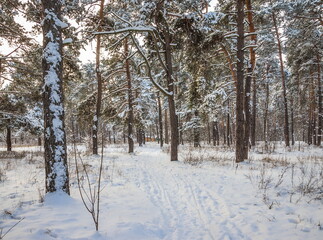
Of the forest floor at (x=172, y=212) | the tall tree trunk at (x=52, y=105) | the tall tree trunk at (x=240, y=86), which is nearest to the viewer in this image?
the forest floor at (x=172, y=212)

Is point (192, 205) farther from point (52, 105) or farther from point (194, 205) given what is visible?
point (52, 105)

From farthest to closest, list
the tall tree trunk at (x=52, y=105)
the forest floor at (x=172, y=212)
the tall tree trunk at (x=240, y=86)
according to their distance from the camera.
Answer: the tall tree trunk at (x=240, y=86)
the tall tree trunk at (x=52, y=105)
the forest floor at (x=172, y=212)

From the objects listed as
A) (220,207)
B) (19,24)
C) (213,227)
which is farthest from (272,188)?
(19,24)

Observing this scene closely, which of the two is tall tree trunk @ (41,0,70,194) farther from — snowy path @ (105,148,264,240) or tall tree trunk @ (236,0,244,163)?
tall tree trunk @ (236,0,244,163)

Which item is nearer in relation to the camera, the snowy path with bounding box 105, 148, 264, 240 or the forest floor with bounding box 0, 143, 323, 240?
the forest floor with bounding box 0, 143, 323, 240

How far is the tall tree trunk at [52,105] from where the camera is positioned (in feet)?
12.6

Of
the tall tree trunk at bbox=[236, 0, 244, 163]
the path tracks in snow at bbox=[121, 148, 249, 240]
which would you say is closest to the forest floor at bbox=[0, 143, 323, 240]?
the path tracks in snow at bbox=[121, 148, 249, 240]

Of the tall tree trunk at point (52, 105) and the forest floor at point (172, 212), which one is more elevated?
the tall tree trunk at point (52, 105)

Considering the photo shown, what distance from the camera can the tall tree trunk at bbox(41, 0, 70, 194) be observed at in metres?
3.83

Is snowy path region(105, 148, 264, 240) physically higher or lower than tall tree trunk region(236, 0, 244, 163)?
lower

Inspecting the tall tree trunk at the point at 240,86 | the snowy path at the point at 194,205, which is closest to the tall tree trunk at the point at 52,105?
the snowy path at the point at 194,205

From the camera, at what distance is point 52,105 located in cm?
384

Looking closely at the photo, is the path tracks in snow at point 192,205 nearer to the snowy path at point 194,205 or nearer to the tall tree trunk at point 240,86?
the snowy path at point 194,205

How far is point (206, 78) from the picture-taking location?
33.8 ft
